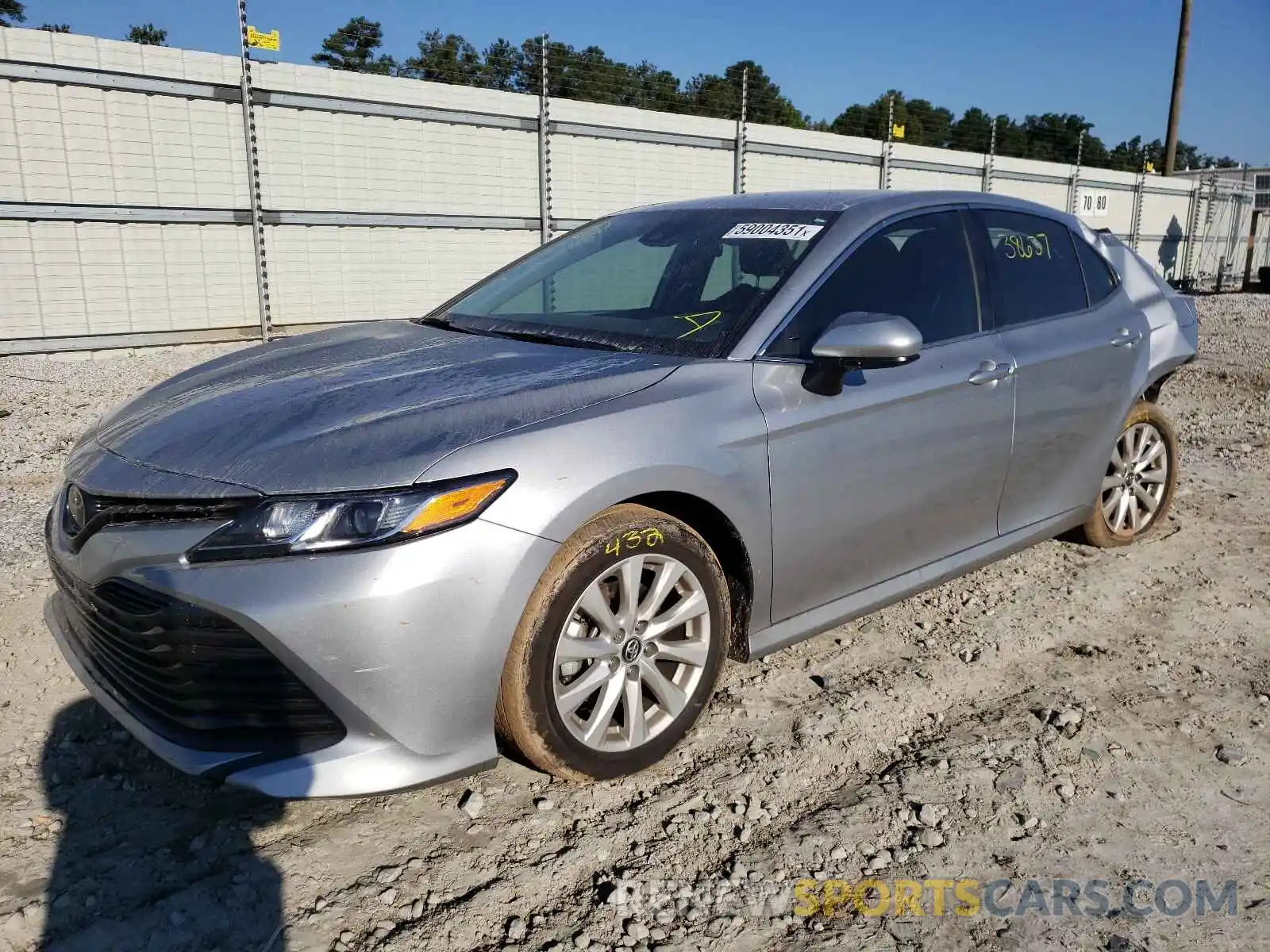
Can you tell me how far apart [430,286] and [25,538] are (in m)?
7.37

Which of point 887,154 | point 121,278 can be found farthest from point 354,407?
point 887,154

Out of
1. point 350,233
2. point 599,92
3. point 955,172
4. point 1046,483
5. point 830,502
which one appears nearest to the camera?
point 830,502

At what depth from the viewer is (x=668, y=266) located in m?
3.56

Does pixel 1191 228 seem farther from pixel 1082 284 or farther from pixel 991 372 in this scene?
pixel 991 372

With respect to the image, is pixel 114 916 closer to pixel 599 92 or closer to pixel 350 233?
pixel 350 233

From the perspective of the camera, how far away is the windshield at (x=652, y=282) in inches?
121

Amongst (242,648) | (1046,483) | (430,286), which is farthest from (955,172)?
(242,648)

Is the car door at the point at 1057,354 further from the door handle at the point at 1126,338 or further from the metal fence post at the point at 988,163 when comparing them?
the metal fence post at the point at 988,163

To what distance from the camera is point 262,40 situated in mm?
9406

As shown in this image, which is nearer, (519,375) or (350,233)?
(519,375)

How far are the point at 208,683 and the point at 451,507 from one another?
66 cm

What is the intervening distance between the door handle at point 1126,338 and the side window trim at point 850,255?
35.6 inches

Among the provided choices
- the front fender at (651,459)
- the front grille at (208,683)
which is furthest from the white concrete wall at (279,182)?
the front fender at (651,459)

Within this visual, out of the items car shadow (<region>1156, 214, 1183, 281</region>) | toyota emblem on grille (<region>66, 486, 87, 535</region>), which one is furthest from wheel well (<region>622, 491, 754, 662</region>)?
car shadow (<region>1156, 214, 1183, 281</region>)
